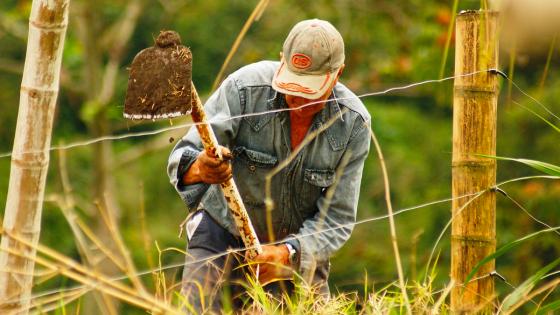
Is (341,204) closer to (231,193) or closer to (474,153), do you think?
(231,193)

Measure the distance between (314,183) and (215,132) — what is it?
487 millimetres

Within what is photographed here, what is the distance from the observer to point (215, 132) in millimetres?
4305

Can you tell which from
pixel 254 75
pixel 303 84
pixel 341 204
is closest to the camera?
pixel 303 84

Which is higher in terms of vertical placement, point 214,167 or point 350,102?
point 350,102

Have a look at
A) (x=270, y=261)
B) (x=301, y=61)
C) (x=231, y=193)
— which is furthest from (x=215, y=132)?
(x=270, y=261)

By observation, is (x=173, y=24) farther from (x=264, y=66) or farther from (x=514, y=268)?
(x=264, y=66)

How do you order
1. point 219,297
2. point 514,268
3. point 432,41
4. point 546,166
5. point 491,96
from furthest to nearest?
point 432,41, point 514,268, point 219,297, point 491,96, point 546,166

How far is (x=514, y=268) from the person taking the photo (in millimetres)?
10586

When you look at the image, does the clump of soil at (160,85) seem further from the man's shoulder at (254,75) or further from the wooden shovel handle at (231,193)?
the man's shoulder at (254,75)

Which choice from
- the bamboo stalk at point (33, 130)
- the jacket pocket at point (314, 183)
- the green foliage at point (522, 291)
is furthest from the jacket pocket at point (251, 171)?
the green foliage at point (522, 291)

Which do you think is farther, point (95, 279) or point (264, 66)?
point (264, 66)

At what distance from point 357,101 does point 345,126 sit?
128 millimetres

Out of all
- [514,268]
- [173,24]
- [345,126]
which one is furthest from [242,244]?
[173,24]

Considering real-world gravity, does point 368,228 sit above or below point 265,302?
below
